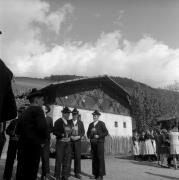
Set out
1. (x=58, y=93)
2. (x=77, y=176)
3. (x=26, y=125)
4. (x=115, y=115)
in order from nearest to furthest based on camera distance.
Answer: (x=26, y=125) → (x=77, y=176) → (x=58, y=93) → (x=115, y=115)

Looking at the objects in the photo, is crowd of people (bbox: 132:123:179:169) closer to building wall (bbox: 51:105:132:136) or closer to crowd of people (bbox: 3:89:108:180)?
crowd of people (bbox: 3:89:108:180)

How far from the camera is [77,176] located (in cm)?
884

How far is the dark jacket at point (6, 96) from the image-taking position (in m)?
2.71

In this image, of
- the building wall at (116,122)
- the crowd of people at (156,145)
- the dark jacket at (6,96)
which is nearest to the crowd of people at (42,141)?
Answer: the dark jacket at (6,96)

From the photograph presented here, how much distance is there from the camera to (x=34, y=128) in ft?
18.1

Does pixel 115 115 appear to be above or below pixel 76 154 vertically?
above

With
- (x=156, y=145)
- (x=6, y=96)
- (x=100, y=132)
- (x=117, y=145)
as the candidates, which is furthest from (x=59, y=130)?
(x=117, y=145)

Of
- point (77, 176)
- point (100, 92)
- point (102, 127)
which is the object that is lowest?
point (77, 176)

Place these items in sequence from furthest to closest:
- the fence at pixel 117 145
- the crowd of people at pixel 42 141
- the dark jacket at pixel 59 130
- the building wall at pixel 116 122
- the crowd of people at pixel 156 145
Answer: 1. the building wall at pixel 116 122
2. the fence at pixel 117 145
3. the crowd of people at pixel 156 145
4. the dark jacket at pixel 59 130
5. the crowd of people at pixel 42 141

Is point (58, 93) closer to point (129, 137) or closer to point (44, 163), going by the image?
point (129, 137)

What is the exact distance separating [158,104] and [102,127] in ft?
112

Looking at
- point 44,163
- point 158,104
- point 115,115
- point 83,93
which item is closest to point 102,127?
point 44,163

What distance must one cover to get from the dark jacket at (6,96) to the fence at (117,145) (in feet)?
79.5

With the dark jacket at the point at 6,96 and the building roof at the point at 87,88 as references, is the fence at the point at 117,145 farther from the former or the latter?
the dark jacket at the point at 6,96
